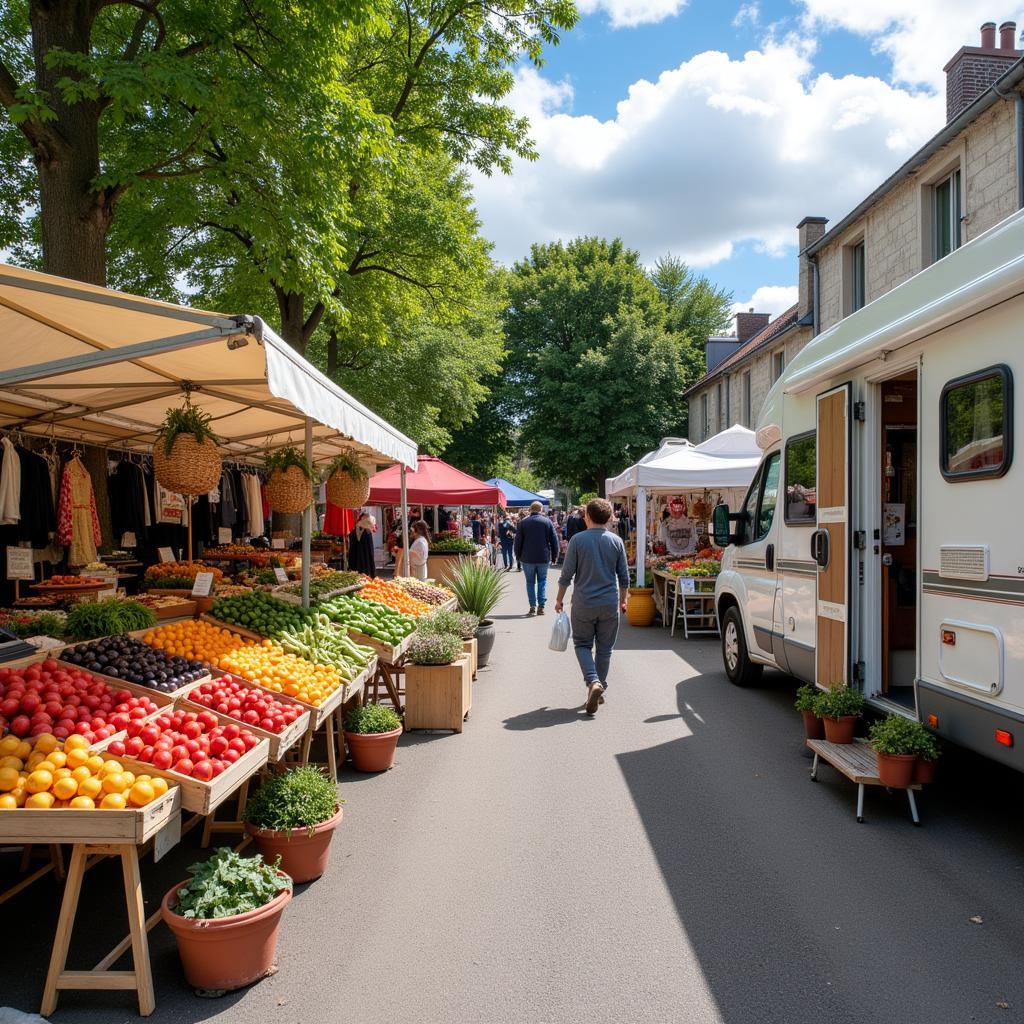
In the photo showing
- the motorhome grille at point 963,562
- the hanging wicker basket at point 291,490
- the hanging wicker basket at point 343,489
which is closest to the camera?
the motorhome grille at point 963,562

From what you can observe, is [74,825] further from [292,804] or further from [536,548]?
[536,548]

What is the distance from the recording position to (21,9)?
1044 centimetres

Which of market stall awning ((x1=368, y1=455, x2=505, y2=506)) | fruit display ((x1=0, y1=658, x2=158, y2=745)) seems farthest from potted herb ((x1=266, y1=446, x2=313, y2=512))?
market stall awning ((x1=368, y1=455, x2=505, y2=506))

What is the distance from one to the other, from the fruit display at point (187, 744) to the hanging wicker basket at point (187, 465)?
2.33 m

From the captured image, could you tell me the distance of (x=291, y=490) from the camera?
7.51m

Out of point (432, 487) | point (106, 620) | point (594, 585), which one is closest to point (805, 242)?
point (432, 487)

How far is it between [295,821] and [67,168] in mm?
7589

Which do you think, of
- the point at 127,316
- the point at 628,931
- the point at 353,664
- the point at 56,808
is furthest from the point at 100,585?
the point at 628,931

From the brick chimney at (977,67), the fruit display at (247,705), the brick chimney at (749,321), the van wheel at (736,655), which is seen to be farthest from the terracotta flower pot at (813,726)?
the brick chimney at (749,321)

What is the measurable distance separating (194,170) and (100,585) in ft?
17.4

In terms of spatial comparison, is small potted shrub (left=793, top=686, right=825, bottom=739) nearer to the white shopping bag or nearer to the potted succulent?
the white shopping bag

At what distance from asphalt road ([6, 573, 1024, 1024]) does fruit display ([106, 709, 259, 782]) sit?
0.87 meters

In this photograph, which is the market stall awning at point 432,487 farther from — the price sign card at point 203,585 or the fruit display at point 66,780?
the fruit display at point 66,780

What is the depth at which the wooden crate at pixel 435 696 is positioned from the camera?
23.6 ft
